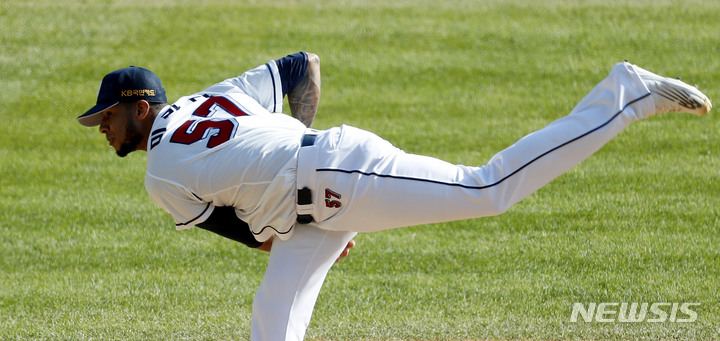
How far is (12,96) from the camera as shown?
419 inches

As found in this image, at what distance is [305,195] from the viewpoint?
149 inches

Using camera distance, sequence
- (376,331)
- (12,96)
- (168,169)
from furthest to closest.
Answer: (12,96) < (376,331) < (168,169)

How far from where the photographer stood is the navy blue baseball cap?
13.3 feet

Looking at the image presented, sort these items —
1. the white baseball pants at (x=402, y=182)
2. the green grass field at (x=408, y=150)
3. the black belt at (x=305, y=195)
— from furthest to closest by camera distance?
the green grass field at (x=408, y=150), the black belt at (x=305, y=195), the white baseball pants at (x=402, y=182)

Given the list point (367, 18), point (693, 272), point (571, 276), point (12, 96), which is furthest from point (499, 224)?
point (12, 96)

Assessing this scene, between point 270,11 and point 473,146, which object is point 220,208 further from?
point 270,11

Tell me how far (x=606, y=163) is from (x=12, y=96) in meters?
7.12

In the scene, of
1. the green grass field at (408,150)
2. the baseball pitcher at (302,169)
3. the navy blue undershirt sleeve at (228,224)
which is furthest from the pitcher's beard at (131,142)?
the green grass field at (408,150)

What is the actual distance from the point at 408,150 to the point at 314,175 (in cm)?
528

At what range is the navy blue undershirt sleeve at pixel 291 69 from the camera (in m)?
4.55

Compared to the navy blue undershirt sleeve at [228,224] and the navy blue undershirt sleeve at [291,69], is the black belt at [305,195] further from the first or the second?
the navy blue undershirt sleeve at [291,69]

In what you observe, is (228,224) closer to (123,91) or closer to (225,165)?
(225,165)

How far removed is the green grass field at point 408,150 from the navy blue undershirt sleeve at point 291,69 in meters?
1.82

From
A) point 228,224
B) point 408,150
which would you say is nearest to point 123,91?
point 228,224
